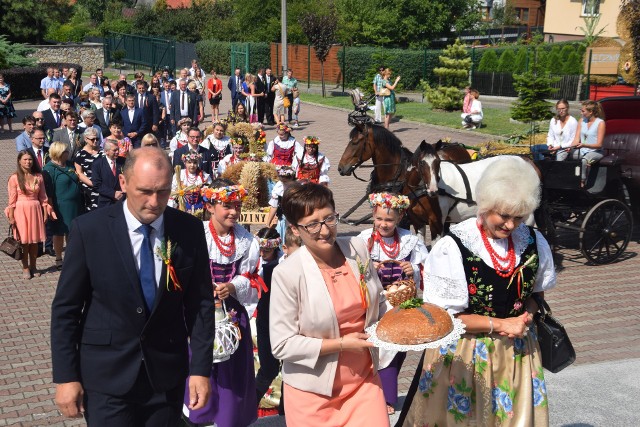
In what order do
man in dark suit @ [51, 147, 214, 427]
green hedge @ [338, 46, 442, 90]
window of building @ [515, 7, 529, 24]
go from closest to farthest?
man in dark suit @ [51, 147, 214, 427] < green hedge @ [338, 46, 442, 90] < window of building @ [515, 7, 529, 24]

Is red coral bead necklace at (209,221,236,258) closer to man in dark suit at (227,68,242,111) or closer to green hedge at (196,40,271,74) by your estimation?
man in dark suit at (227,68,242,111)

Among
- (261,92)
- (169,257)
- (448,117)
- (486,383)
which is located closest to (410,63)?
(448,117)

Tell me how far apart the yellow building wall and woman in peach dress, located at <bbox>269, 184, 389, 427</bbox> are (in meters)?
47.2

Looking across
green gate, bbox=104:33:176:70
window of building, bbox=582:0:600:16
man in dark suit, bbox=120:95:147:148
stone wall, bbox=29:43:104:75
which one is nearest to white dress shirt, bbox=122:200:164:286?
man in dark suit, bbox=120:95:147:148

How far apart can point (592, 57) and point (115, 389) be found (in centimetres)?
2803

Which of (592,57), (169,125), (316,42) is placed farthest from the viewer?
(316,42)

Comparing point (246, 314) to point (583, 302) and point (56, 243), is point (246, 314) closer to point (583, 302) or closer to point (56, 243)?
point (583, 302)

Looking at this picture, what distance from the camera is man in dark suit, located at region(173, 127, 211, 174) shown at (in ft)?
39.2

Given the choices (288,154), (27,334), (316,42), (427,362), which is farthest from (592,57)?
(427,362)

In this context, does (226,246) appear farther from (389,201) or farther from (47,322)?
(47,322)

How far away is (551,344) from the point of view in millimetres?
4613

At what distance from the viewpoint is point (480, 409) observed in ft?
14.6

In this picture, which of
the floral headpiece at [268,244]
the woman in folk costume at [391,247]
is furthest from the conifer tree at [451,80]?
the woman in folk costume at [391,247]

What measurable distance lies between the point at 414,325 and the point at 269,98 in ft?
80.8
